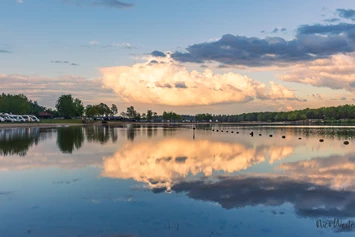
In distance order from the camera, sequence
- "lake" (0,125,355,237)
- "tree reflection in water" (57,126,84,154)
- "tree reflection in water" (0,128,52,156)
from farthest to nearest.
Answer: "tree reflection in water" (57,126,84,154), "tree reflection in water" (0,128,52,156), "lake" (0,125,355,237)

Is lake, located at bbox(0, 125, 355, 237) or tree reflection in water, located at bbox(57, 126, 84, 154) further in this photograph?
tree reflection in water, located at bbox(57, 126, 84, 154)

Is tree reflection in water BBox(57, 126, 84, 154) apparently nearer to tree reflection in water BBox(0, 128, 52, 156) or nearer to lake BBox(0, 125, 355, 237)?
tree reflection in water BBox(0, 128, 52, 156)

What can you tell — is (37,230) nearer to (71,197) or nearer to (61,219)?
(61,219)

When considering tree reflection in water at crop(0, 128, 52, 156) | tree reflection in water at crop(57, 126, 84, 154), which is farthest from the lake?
tree reflection in water at crop(57, 126, 84, 154)

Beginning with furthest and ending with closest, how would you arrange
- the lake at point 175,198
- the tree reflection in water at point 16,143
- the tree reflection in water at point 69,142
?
the tree reflection in water at point 69,142
the tree reflection in water at point 16,143
the lake at point 175,198

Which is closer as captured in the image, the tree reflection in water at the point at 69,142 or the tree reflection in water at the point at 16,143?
the tree reflection in water at the point at 16,143

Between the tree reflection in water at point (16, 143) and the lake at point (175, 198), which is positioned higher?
the tree reflection in water at point (16, 143)

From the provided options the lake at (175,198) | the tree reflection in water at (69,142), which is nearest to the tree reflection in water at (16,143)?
the tree reflection in water at (69,142)

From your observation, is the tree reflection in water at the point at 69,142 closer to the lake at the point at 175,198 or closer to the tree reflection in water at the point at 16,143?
the tree reflection in water at the point at 16,143

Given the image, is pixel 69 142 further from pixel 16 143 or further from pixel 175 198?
pixel 175 198

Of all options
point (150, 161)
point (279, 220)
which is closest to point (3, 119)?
point (150, 161)

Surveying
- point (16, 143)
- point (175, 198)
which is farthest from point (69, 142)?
point (175, 198)

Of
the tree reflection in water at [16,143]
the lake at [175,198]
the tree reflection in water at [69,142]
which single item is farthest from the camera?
the tree reflection in water at [69,142]

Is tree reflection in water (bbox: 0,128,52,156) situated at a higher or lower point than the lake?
higher
